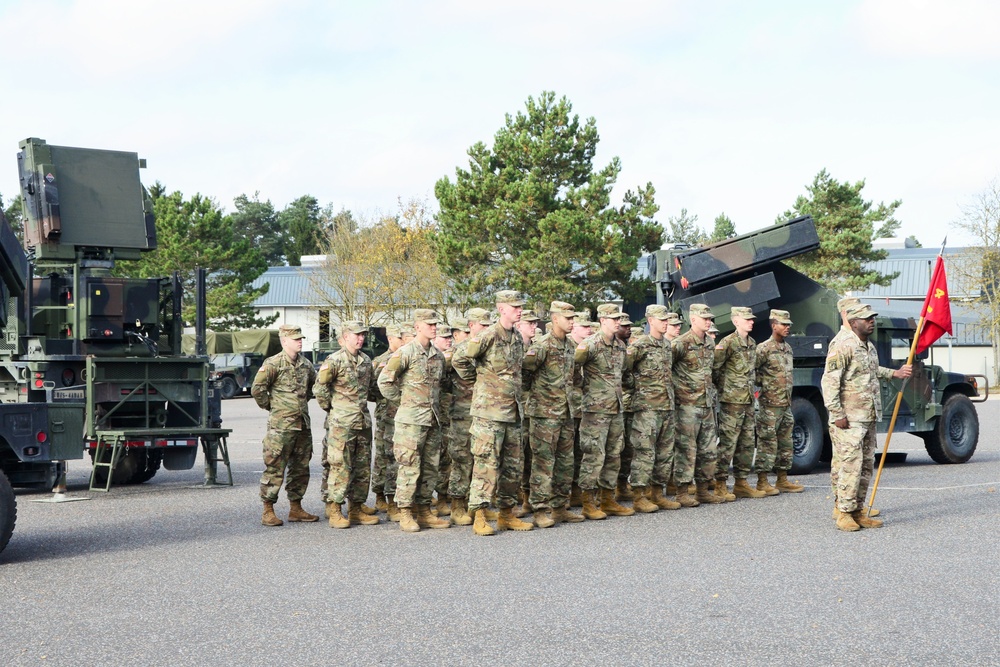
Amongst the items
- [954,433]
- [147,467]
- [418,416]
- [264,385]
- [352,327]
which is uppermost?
[352,327]

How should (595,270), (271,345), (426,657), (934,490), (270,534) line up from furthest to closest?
1. (271,345)
2. (595,270)
3. (934,490)
4. (270,534)
5. (426,657)

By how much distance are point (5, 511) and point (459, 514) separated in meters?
3.60

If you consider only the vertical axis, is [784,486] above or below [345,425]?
below

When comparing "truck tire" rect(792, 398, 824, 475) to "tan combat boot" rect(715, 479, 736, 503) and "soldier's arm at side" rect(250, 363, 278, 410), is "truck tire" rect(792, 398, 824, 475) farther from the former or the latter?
"soldier's arm at side" rect(250, 363, 278, 410)

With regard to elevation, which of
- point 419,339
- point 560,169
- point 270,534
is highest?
point 560,169

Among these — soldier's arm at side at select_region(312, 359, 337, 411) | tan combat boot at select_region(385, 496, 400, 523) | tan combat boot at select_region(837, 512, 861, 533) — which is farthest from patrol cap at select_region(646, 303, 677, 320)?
soldier's arm at side at select_region(312, 359, 337, 411)

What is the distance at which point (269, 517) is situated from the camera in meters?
9.94

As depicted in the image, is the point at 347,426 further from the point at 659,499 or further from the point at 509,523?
the point at 659,499

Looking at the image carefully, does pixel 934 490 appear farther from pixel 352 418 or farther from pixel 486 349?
pixel 352 418

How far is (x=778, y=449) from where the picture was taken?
11.8 metres

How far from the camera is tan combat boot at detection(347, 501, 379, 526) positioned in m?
9.96

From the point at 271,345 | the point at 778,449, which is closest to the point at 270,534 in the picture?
the point at 778,449

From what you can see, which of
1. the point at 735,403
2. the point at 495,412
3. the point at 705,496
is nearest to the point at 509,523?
the point at 495,412

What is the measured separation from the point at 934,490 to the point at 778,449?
5.17 ft
